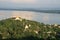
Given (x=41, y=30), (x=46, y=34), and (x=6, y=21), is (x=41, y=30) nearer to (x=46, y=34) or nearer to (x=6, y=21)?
(x=46, y=34)

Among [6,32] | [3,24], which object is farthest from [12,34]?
[3,24]

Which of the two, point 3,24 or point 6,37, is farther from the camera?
point 3,24

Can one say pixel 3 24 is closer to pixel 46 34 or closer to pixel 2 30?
pixel 2 30

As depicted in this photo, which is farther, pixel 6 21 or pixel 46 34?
pixel 6 21

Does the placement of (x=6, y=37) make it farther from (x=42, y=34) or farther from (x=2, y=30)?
(x=42, y=34)

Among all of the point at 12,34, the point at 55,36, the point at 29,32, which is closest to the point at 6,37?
the point at 12,34

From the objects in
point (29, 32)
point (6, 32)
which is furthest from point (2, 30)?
point (29, 32)
